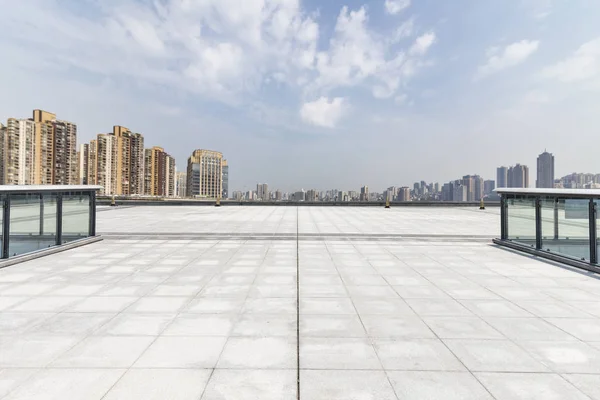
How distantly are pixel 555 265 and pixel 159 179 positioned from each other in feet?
530

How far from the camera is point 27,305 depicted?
537 cm

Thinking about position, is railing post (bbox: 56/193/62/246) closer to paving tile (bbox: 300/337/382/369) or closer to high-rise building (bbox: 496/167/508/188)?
paving tile (bbox: 300/337/382/369)

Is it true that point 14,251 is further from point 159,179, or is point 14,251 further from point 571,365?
point 159,179

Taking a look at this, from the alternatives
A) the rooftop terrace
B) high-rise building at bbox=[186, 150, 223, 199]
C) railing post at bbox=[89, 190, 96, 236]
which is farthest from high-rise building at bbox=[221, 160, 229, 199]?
the rooftop terrace

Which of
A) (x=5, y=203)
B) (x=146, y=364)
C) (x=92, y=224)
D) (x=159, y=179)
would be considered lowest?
(x=146, y=364)

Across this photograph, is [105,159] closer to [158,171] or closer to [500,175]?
[158,171]

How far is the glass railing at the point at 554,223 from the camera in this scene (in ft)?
26.2

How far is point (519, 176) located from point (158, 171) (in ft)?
488

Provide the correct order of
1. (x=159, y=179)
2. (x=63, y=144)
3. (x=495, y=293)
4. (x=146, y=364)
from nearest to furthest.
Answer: (x=146, y=364) → (x=495, y=293) → (x=63, y=144) → (x=159, y=179)

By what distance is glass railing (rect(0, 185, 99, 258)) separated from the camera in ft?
27.5

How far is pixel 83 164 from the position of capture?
141125 millimetres

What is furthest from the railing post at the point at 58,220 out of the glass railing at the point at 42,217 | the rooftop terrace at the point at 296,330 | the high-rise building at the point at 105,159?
the high-rise building at the point at 105,159

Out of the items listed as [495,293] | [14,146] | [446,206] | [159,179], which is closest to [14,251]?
[495,293]

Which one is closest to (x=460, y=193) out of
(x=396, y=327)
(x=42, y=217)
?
(x=396, y=327)
